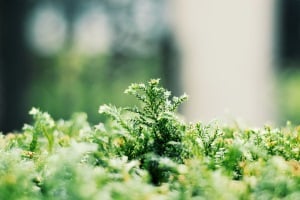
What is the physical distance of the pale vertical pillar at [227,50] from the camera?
963cm

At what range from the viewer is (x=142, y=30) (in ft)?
32.4

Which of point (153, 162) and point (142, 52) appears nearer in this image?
Result: point (153, 162)

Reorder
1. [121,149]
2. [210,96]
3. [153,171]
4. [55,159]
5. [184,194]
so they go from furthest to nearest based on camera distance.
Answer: [210,96], [121,149], [153,171], [55,159], [184,194]

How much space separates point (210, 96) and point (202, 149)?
25.8 feet

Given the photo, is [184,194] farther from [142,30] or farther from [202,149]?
[142,30]

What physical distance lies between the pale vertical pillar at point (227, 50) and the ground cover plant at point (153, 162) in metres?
7.64

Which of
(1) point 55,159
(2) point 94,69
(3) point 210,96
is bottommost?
(1) point 55,159

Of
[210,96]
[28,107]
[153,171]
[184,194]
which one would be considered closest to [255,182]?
[184,194]

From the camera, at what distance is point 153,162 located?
166 centimetres

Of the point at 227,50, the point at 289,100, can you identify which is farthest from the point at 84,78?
the point at 289,100

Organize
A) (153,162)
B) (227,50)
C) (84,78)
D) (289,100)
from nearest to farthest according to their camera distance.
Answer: (153,162), (289,100), (227,50), (84,78)

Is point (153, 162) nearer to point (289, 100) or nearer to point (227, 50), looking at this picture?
point (289, 100)

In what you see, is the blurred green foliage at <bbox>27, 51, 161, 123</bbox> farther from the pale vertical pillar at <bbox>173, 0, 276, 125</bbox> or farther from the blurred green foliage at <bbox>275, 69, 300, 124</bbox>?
the blurred green foliage at <bbox>275, 69, 300, 124</bbox>

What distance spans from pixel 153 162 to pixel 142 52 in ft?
27.8
